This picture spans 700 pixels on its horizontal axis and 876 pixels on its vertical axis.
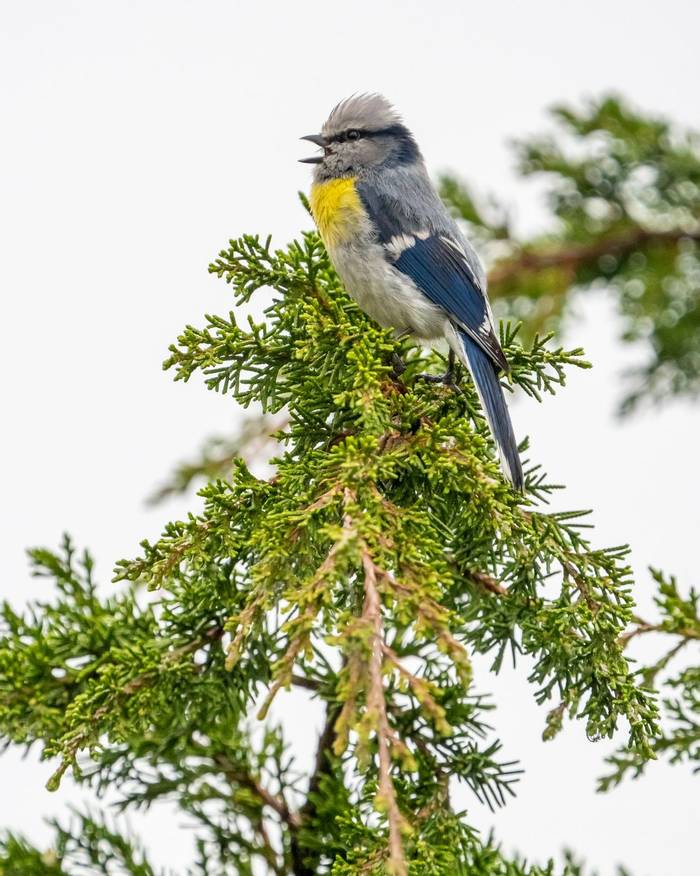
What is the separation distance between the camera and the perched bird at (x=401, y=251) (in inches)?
110

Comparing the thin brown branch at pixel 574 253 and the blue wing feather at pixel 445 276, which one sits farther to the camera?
the thin brown branch at pixel 574 253

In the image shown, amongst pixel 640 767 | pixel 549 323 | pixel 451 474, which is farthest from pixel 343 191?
pixel 640 767

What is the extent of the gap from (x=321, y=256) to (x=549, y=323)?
117cm

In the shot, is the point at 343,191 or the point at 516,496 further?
the point at 343,191

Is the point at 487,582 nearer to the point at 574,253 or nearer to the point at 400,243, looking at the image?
the point at 400,243

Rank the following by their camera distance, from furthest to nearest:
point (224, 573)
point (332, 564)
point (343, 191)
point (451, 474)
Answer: point (343, 191)
point (224, 573)
point (451, 474)
point (332, 564)

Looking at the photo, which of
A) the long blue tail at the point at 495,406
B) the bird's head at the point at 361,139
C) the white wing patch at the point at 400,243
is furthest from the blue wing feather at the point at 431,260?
the bird's head at the point at 361,139

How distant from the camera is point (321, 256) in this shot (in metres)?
2.34

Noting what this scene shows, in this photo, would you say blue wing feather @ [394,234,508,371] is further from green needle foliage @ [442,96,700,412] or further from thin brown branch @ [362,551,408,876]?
thin brown branch @ [362,551,408,876]

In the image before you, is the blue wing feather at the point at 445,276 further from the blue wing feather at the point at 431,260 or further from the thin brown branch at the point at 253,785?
the thin brown branch at the point at 253,785

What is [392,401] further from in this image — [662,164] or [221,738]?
[662,164]

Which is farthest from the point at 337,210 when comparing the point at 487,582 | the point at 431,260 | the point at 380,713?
the point at 380,713

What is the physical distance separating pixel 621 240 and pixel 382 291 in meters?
0.94

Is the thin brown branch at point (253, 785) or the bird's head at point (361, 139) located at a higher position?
the bird's head at point (361, 139)
